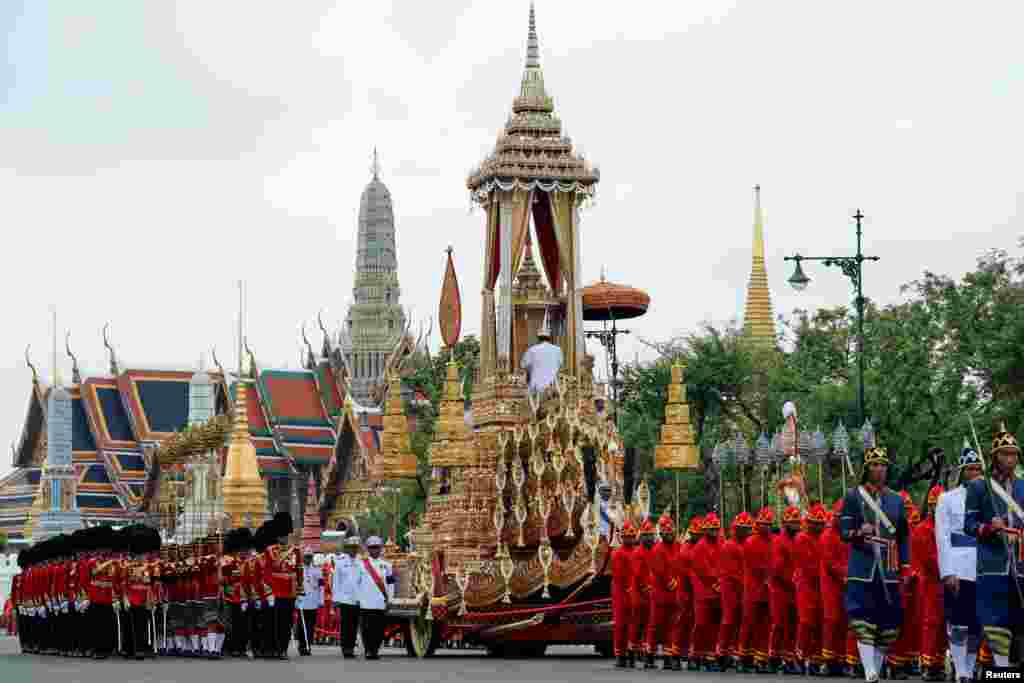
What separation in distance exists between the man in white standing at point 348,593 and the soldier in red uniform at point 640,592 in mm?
4796

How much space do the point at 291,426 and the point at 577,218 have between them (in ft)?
165

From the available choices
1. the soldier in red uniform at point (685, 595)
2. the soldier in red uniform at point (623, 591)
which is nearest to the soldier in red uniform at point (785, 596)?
the soldier in red uniform at point (685, 595)

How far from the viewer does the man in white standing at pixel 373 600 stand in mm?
24938

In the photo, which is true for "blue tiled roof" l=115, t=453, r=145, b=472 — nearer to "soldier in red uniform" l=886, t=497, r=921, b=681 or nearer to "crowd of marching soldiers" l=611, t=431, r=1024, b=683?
"crowd of marching soldiers" l=611, t=431, r=1024, b=683

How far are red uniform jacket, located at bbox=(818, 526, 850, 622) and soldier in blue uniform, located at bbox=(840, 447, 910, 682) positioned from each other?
1304 mm

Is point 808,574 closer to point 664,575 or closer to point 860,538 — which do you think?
point 860,538

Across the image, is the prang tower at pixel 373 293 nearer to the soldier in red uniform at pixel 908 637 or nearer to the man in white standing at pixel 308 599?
the man in white standing at pixel 308 599

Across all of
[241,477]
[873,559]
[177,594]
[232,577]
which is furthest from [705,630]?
[241,477]

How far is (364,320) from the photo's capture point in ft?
325

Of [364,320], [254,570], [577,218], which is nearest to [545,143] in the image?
[577,218]

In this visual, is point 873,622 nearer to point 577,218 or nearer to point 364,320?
point 577,218

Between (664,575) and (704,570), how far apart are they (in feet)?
2.39

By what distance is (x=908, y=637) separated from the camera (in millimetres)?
17766

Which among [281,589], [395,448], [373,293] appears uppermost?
[373,293]
